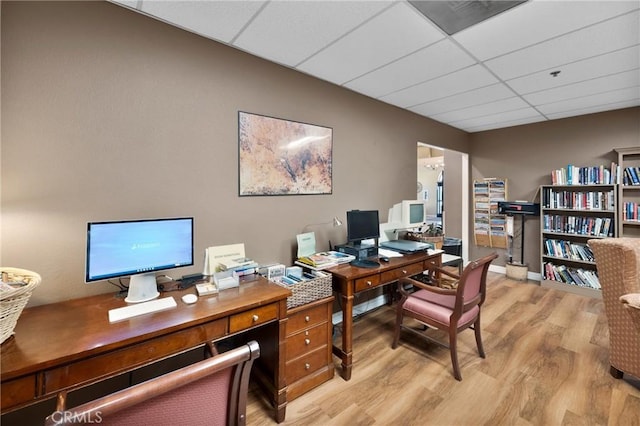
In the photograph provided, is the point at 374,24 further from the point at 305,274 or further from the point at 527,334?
the point at 527,334

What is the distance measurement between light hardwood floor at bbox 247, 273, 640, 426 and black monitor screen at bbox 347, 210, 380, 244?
0.98 meters

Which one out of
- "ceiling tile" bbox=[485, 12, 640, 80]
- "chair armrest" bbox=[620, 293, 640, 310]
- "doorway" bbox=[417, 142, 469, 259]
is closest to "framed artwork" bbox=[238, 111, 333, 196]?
"ceiling tile" bbox=[485, 12, 640, 80]

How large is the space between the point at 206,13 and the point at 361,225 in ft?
6.27

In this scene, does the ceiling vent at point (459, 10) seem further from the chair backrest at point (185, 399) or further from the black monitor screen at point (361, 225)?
the chair backrest at point (185, 399)

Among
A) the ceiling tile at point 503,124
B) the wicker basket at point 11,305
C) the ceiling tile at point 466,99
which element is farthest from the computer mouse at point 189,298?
the ceiling tile at point 503,124

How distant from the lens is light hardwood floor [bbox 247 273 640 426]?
176 centimetres

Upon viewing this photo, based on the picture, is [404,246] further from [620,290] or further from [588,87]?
[588,87]

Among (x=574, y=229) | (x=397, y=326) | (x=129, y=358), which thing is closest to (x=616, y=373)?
(x=397, y=326)

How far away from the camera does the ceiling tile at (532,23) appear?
1.68m

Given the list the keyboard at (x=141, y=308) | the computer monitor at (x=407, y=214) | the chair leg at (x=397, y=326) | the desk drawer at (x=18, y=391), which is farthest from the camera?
the computer monitor at (x=407, y=214)

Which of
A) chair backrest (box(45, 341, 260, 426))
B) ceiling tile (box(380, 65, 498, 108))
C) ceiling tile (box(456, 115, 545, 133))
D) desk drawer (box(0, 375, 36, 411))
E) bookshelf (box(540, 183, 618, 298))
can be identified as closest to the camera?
chair backrest (box(45, 341, 260, 426))

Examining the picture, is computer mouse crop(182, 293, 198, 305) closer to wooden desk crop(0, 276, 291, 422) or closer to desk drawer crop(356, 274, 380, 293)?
wooden desk crop(0, 276, 291, 422)

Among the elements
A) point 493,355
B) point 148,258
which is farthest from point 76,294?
point 493,355

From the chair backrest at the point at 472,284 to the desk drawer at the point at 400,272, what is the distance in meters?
0.51
